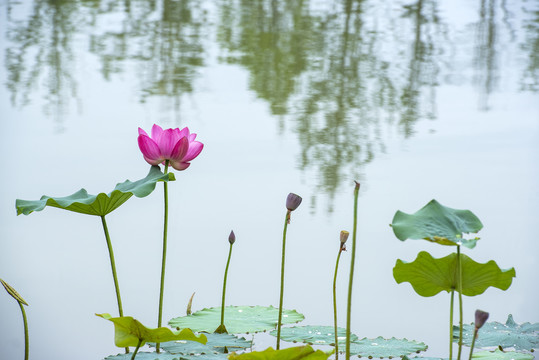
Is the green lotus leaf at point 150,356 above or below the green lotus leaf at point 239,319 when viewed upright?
above

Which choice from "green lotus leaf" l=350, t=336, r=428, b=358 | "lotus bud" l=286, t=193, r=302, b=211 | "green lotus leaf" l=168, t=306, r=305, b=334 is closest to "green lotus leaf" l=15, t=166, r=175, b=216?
"lotus bud" l=286, t=193, r=302, b=211

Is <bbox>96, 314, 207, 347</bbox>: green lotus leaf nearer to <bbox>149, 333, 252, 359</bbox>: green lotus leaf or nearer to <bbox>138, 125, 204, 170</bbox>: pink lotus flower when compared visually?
<bbox>149, 333, 252, 359</bbox>: green lotus leaf

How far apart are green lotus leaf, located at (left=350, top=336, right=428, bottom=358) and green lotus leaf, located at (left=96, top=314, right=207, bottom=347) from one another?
1.11 ft

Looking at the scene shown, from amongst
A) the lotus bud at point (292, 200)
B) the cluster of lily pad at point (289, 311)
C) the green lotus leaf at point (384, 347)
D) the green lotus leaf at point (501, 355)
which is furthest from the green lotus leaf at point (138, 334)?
the green lotus leaf at point (501, 355)

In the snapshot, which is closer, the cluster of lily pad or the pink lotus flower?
the cluster of lily pad

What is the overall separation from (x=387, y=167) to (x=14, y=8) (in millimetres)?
2293

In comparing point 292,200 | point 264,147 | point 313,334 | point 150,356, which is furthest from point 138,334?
point 264,147

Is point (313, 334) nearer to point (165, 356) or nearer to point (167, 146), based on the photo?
point (165, 356)

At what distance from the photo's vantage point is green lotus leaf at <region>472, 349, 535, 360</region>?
38.0 inches

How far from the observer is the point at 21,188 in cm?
173

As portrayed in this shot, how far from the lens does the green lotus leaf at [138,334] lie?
2.40ft

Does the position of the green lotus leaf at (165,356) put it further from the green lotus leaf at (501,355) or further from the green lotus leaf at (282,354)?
the green lotus leaf at (501,355)

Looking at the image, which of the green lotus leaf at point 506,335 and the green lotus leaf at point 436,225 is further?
the green lotus leaf at point 506,335

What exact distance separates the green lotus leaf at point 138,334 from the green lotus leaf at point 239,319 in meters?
0.29
